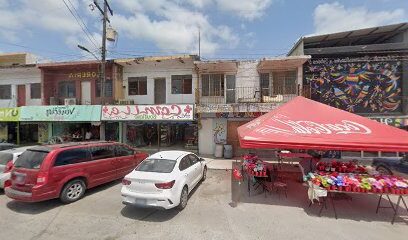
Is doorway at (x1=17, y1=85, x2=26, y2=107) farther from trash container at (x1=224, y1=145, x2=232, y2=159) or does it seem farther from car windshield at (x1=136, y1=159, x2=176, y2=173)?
car windshield at (x1=136, y1=159, x2=176, y2=173)

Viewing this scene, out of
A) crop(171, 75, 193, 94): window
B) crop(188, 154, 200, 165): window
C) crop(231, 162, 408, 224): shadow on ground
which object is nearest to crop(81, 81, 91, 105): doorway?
crop(171, 75, 193, 94): window

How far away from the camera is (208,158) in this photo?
1575 cm

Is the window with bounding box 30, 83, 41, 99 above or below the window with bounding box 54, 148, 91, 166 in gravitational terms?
above

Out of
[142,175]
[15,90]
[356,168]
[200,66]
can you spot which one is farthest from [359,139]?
[15,90]

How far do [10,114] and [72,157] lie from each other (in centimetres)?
1490

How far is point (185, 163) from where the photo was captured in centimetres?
825

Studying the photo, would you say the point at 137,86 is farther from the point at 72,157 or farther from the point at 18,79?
the point at 72,157

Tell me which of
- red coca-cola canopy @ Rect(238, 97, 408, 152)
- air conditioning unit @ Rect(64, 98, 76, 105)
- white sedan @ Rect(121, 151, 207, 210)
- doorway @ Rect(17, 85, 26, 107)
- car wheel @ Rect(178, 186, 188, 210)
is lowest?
car wheel @ Rect(178, 186, 188, 210)

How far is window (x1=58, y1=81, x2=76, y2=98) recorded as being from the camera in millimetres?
19109

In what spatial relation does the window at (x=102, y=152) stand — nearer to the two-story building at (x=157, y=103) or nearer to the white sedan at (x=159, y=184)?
the white sedan at (x=159, y=184)

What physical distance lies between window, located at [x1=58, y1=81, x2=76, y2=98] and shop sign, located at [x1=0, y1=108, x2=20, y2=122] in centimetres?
326

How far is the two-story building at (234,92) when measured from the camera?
15477mm

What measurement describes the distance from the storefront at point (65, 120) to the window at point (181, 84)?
5.49 metres

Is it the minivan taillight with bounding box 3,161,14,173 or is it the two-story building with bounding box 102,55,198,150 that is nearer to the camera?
the minivan taillight with bounding box 3,161,14,173
